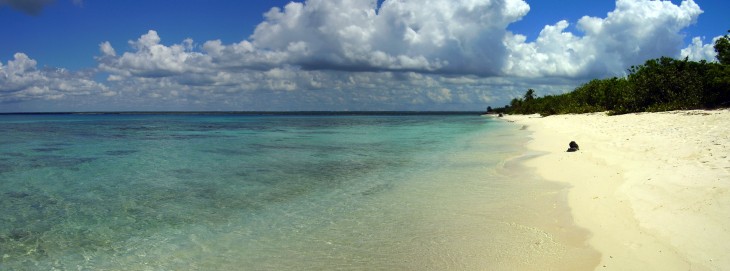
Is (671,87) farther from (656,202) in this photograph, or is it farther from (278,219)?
(278,219)

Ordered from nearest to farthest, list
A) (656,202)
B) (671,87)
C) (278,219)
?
(656,202), (278,219), (671,87)

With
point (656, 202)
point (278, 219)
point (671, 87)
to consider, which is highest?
point (671, 87)

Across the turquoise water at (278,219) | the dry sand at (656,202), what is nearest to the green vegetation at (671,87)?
the dry sand at (656,202)

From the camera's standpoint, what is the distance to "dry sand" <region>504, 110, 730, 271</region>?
5953 millimetres

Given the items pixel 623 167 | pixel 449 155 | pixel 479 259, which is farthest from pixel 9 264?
pixel 449 155

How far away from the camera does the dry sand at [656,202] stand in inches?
234

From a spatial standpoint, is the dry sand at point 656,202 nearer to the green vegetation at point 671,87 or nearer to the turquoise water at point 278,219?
the turquoise water at point 278,219

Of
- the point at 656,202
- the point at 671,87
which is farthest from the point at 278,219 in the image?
the point at 671,87

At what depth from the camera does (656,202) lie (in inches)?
336

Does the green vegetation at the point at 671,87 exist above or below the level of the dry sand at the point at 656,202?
above

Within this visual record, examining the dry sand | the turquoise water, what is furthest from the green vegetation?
the turquoise water

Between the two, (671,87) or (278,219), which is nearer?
(278,219)

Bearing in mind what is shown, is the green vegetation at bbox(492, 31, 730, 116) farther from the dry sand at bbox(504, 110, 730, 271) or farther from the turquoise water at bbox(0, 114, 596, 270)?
the turquoise water at bbox(0, 114, 596, 270)

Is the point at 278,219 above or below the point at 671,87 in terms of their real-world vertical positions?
below
